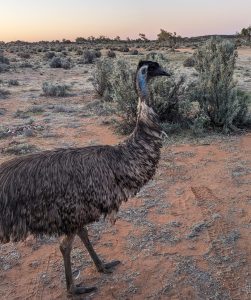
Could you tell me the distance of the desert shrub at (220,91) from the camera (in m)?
9.09

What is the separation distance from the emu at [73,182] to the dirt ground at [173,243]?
1.60 ft

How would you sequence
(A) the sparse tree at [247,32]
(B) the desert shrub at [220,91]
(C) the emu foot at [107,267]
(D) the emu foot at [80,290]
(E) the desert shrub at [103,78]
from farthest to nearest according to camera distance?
(A) the sparse tree at [247,32], (E) the desert shrub at [103,78], (B) the desert shrub at [220,91], (C) the emu foot at [107,267], (D) the emu foot at [80,290]

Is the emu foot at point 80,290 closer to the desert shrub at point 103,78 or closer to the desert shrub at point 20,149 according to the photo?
the desert shrub at point 20,149

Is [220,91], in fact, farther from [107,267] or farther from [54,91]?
[54,91]

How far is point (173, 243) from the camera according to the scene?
16.1 feet

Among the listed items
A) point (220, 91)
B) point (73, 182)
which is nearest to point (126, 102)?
point (220, 91)

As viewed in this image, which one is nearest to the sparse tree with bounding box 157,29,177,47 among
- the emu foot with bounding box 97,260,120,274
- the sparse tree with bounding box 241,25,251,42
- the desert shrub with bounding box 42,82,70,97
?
the sparse tree with bounding box 241,25,251,42

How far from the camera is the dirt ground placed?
13.8 feet

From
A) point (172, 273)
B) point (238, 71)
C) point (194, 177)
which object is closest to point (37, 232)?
point (172, 273)

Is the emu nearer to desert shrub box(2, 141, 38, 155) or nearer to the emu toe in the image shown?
the emu toe

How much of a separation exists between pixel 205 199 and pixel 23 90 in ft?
37.2

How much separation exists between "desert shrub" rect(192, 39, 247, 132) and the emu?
524 centimetres

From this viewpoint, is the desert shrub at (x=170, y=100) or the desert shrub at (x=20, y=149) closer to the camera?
the desert shrub at (x=20, y=149)

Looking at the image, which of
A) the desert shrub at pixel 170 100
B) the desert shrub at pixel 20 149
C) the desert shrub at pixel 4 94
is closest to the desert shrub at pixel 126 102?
the desert shrub at pixel 170 100
